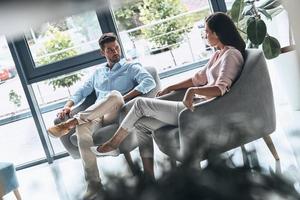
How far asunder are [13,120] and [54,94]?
0.12 meters

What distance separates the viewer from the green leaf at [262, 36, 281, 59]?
112cm

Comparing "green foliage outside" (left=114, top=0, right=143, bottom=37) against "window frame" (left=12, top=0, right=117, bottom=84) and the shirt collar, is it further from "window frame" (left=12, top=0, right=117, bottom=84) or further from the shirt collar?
the shirt collar

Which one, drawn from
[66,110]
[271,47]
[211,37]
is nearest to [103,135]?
[66,110]

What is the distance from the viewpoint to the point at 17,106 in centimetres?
44

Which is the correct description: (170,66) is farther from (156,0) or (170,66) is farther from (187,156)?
(187,156)

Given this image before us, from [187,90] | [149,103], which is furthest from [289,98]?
[149,103]

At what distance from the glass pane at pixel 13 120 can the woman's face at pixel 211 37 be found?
429 millimetres

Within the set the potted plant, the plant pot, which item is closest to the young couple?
the plant pot

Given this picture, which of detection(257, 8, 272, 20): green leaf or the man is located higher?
detection(257, 8, 272, 20): green leaf

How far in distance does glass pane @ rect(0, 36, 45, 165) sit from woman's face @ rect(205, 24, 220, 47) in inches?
16.9

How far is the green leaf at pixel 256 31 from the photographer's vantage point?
1.17 metres

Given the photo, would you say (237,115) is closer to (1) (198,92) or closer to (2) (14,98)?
(1) (198,92)

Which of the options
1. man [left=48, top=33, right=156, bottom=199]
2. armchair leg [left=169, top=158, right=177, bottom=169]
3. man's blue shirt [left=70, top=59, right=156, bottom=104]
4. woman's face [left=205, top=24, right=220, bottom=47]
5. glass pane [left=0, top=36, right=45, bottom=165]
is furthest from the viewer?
woman's face [left=205, top=24, right=220, bottom=47]

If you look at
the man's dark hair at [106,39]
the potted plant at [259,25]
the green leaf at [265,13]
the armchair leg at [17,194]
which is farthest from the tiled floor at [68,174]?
the green leaf at [265,13]
